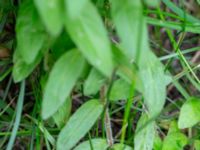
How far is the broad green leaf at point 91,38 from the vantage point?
73 centimetres

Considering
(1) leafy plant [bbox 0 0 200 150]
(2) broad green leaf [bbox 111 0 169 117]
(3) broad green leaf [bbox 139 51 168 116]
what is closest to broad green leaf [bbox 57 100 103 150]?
(1) leafy plant [bbox 0 0 200 150]

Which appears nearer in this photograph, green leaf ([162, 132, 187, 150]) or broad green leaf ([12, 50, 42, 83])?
broad green leaf ([12, 50, 42, 83])

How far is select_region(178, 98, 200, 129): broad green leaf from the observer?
3.72 feet

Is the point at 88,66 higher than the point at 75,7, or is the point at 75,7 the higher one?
the point at 75,7

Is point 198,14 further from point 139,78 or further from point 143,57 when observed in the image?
point 143,57

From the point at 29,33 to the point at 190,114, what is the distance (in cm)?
46

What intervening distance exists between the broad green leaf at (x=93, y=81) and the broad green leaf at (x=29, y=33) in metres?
0.10

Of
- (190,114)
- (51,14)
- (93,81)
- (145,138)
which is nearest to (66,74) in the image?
(93,81)

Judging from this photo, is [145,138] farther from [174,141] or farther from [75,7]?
[75,7]

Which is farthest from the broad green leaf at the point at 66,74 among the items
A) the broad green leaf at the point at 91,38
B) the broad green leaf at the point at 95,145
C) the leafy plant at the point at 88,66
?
the broad green leaf at the point at 95,145

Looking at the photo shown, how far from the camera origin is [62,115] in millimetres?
1086

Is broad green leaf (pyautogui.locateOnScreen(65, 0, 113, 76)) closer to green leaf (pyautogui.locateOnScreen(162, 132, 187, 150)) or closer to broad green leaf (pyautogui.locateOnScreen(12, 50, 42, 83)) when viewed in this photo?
broad green leaf (pyautogui.locateOnScreen(12, 50, 42, 83))

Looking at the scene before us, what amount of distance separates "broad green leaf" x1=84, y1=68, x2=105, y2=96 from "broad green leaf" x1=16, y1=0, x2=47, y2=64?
4.1 inches

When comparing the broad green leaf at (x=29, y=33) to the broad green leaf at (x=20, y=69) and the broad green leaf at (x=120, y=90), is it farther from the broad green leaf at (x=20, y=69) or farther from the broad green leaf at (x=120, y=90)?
the broad green leaf at (x=120, y=90)
